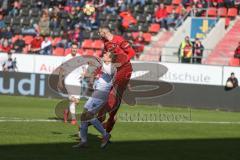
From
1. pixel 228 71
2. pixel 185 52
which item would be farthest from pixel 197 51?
pixel 228 71

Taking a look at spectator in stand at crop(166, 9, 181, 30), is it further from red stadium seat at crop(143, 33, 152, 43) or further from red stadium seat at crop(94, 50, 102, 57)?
red stadium seat at crop(94, 50, 102, 57)

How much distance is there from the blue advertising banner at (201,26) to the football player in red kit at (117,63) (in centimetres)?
2090

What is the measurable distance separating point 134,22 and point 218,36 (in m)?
4.60

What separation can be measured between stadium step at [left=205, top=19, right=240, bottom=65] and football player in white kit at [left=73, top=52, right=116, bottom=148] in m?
19.5

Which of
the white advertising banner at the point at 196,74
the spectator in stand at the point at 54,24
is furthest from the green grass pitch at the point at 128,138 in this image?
the spectator in stand at the point at 54,24

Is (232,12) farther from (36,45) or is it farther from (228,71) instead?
(36,45)

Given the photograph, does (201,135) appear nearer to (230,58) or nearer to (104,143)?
(104,143)

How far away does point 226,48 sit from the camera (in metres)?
36.0

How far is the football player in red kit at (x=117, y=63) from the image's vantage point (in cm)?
1639

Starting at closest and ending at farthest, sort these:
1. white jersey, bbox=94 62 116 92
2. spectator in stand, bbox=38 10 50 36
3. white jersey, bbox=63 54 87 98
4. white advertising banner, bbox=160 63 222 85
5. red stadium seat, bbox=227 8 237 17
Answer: white jersey, bbox=94 62 116 92 → white jersey, bbox=63 54 87 98 → white advertising banner, bbox=160 63 222 85 → red stadium seat, bbox=227 8 237 17 → spectator in stand, bbox=38 10 50 36

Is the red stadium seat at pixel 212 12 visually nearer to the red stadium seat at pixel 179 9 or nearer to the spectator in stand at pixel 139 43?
the red stadium seat at pixel 179 9

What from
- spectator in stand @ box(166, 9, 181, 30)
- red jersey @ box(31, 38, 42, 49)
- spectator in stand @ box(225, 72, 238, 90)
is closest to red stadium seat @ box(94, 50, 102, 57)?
red jersey @ box(31, 38, 42, 49)

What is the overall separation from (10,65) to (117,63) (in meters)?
18.6

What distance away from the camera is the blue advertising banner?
123 ft
